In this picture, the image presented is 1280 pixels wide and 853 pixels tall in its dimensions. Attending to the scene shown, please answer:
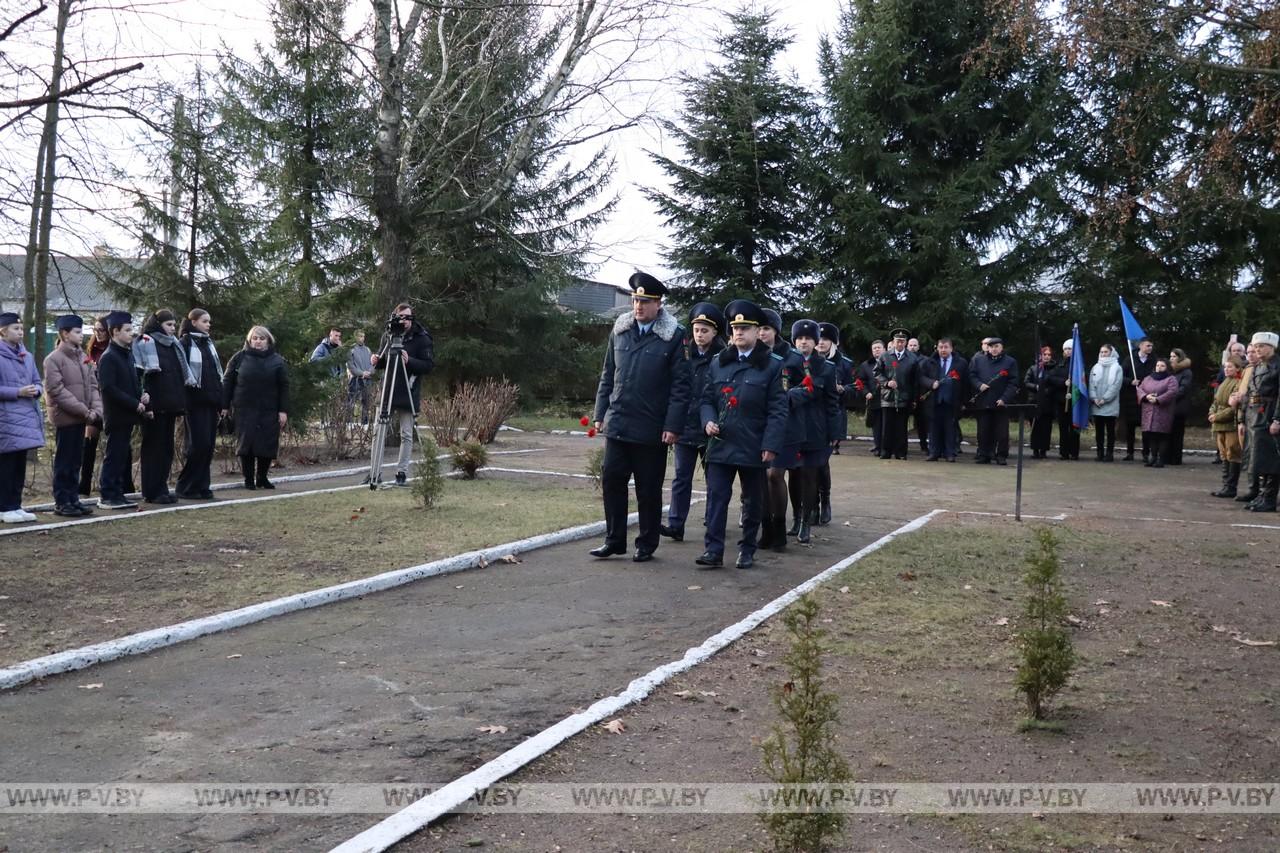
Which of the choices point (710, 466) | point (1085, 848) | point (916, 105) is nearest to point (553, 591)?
point (710, 466)

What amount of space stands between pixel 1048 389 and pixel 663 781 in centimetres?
1863

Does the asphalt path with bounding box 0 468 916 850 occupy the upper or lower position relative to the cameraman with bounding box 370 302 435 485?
lower

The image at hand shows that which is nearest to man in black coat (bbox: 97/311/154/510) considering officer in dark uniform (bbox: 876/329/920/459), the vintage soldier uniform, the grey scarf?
the grey scarf

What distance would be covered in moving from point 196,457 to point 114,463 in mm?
1013

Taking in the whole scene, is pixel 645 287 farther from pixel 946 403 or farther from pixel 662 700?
pixel 946 403

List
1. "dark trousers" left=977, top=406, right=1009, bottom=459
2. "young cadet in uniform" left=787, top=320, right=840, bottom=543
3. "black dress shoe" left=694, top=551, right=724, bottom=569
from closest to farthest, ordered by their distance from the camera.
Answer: "black dress shoe" left=694, top=551, right=724, bottom=569, "young cadet in uniform" left=787, top=320, right=840, bottom=543, "dark trousers" left=977, top=406, right=1009, bottom=459

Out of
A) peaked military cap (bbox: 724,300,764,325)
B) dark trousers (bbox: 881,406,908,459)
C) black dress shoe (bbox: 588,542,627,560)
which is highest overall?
peaked military cap (bbox: 724,300,764,325)

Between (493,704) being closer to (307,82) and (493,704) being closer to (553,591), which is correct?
(553,591)

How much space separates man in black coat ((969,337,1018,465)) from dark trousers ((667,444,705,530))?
10767mm

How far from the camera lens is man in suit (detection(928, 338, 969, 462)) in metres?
20.0

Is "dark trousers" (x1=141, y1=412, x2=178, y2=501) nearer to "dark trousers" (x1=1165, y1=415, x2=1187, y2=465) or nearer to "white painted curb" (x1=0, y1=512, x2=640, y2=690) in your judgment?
"white painted curb" (x1=0, y1=512, x2=640, y2=690)

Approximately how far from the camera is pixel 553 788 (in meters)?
4.20

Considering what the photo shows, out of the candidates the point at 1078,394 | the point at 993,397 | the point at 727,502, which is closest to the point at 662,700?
the point at 727,502

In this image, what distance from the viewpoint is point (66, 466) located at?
10.7 metres
